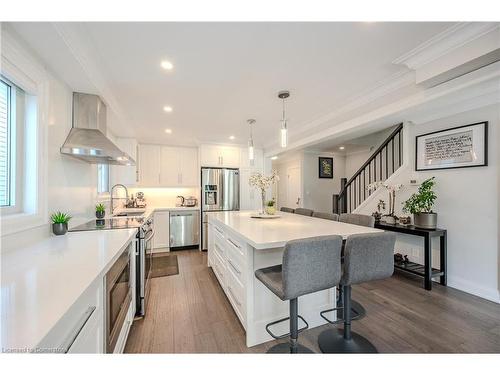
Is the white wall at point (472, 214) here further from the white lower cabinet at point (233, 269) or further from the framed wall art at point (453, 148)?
the white lower cabinet at point (233, 269)

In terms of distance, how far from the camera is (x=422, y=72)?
1899mm

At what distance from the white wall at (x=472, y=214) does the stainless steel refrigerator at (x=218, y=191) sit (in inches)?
136

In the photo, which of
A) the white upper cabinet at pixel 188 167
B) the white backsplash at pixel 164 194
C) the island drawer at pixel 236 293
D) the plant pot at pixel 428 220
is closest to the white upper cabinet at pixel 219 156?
the white upper cabinet at pixel 188 167

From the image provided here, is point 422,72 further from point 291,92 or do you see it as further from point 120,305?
point 120,305

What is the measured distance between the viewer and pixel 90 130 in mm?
2211

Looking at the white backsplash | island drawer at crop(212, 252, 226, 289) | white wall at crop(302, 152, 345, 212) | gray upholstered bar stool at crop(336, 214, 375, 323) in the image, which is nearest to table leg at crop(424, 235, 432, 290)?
gray upholstered bar stool at crop(336, 214, 375, 323)

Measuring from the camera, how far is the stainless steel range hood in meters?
1.96

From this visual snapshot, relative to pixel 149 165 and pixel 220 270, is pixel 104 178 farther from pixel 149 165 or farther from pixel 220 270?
pixel 220 270

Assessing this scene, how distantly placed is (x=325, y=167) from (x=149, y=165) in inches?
192

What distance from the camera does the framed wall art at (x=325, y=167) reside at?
6391 mm

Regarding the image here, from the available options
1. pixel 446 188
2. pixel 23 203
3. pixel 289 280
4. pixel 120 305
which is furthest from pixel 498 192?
pixel 23 203

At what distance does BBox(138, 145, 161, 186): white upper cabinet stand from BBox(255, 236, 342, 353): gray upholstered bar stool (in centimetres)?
418

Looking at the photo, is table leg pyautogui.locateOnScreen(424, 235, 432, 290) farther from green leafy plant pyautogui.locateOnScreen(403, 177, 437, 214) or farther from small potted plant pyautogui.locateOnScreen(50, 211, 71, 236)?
small potted plant pyautogui.locateOnScreen(50, 211, 71, 236)

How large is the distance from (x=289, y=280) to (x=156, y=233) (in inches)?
153
